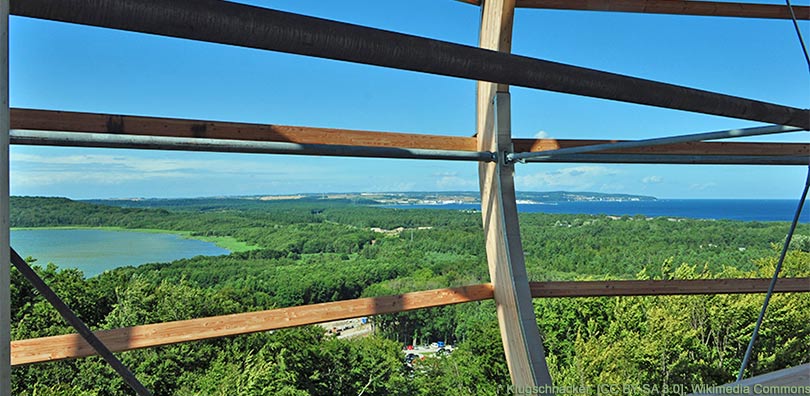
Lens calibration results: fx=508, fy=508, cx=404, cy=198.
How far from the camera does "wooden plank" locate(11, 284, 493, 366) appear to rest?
1.78m

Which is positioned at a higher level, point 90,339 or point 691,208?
point 691,208

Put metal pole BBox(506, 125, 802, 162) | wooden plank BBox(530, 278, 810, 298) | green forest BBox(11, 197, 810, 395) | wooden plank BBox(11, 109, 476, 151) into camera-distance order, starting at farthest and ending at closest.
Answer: green forest BBox(11, 197, 810, 395) < wooden plank BBox(530, 278, 810, 298) < wooden plank BBox(11, 109, 476, 151) < metal pole BBox(506, 125, 802, 162)

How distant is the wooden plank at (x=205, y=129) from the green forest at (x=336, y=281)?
5.31 ft

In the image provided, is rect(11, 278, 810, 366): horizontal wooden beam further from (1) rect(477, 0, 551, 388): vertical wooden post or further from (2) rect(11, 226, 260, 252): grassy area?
(2) rect(11, 226, 260, 252): grassy area

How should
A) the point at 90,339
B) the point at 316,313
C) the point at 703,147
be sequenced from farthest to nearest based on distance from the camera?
the point at 703,147, the point at 316,313, the point at 90,339

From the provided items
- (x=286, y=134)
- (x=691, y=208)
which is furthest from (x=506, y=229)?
(x=691, y=208)

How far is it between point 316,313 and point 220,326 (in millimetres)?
395

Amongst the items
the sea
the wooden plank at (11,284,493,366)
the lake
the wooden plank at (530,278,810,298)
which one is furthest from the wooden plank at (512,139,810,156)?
the lake

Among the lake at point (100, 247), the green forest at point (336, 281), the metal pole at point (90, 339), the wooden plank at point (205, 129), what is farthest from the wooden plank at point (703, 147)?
the lake at point (100, 247)

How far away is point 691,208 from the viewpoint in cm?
516

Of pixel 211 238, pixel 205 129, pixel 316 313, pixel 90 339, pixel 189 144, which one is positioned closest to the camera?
pixel 90 339

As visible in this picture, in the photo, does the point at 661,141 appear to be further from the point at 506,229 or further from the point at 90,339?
the point at 90,339

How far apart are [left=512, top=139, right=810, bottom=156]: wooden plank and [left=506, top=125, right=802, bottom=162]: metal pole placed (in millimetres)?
198

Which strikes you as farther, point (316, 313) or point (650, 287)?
point (650, 287)
